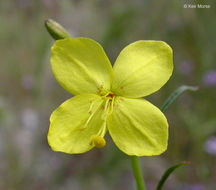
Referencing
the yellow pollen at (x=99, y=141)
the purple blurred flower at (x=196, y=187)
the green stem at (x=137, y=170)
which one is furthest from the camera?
the purple blurred flower at (x=196, y=187)

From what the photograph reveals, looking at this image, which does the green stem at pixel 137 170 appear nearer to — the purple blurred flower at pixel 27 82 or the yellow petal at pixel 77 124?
the yellow petal at pixel 77 124

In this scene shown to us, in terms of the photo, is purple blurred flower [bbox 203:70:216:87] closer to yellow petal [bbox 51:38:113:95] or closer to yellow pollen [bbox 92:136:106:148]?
yellow petal [bbox 51:38:113:95]

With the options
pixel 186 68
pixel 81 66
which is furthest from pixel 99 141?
pixel 186 68

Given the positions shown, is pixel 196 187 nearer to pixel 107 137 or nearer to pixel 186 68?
pixel 107 137

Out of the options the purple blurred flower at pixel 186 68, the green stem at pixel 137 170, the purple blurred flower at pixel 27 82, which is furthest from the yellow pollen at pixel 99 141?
the purple blurred flower at pixel 27 82

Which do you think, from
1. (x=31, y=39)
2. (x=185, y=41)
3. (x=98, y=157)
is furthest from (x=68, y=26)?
(x=98, y=157)

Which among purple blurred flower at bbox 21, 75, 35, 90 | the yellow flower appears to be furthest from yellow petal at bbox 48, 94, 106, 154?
purple blurred flower at bbox 21, 75, 35, 90
